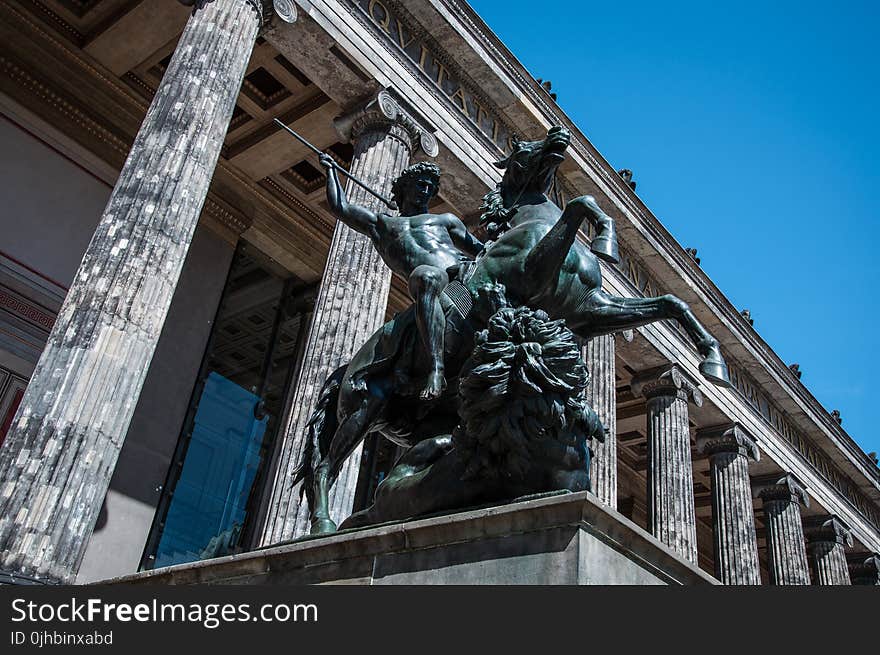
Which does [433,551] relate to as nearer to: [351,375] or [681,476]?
[351,375]

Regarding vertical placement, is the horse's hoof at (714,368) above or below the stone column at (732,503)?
below

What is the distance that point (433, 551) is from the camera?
2771 mm

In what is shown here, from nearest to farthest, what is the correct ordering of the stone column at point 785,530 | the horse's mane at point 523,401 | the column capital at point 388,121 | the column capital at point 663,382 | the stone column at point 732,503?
the horse's mane at point 523,401, the column capital at point 388,121, the stone column at point 732,503, the column capital at point 663,382, the stone column at point 785,530

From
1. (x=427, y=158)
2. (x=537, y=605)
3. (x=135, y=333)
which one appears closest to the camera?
(x=537, y=605)

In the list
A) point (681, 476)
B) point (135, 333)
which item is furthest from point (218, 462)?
point (681, 476)

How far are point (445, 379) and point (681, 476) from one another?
43.0 feet

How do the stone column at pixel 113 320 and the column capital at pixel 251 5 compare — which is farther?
the column capital at pixel 251 5

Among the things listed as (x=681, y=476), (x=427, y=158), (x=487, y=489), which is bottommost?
(x=487, y=489)

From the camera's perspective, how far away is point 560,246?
3469mm

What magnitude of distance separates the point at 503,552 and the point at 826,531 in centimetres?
2369

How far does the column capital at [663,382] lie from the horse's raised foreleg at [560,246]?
46.5 ft

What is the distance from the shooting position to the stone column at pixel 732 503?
54.9 feet

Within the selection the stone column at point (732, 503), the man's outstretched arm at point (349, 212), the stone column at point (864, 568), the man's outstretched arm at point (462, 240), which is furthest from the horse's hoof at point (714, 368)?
the stone column at point (864, 568)

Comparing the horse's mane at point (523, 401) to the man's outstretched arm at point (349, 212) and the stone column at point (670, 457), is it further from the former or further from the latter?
the stone column at point (670, 457)
